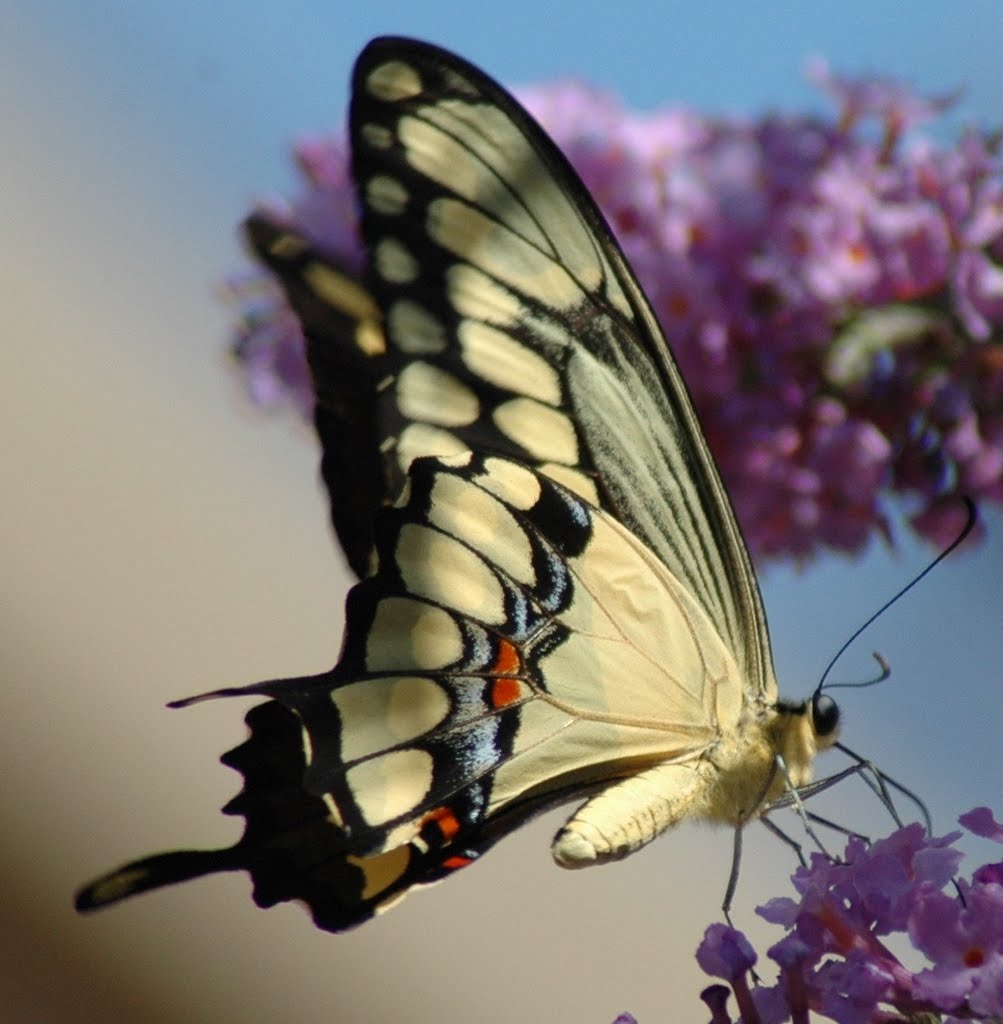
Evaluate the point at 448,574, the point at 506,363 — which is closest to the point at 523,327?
the point at 506,363

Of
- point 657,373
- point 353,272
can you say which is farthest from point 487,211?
point 353,272

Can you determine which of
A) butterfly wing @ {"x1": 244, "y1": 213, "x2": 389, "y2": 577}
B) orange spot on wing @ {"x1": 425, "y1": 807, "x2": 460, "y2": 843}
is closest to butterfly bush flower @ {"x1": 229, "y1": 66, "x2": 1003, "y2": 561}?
butterfly wing @ {"x1": 244, "y1": 213, "x2": 389, "y2": 577}

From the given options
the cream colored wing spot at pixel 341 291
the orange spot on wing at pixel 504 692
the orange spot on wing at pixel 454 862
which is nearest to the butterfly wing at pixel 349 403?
the cream colored wing spot at pixel 341 291

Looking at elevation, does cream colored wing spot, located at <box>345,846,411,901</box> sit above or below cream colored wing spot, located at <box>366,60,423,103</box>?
below

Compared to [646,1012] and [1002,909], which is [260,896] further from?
[646,1012]

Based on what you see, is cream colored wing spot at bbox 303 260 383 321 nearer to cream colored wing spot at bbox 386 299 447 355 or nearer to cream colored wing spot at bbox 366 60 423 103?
cream colored wing spot at bbox 386 299 447 355
